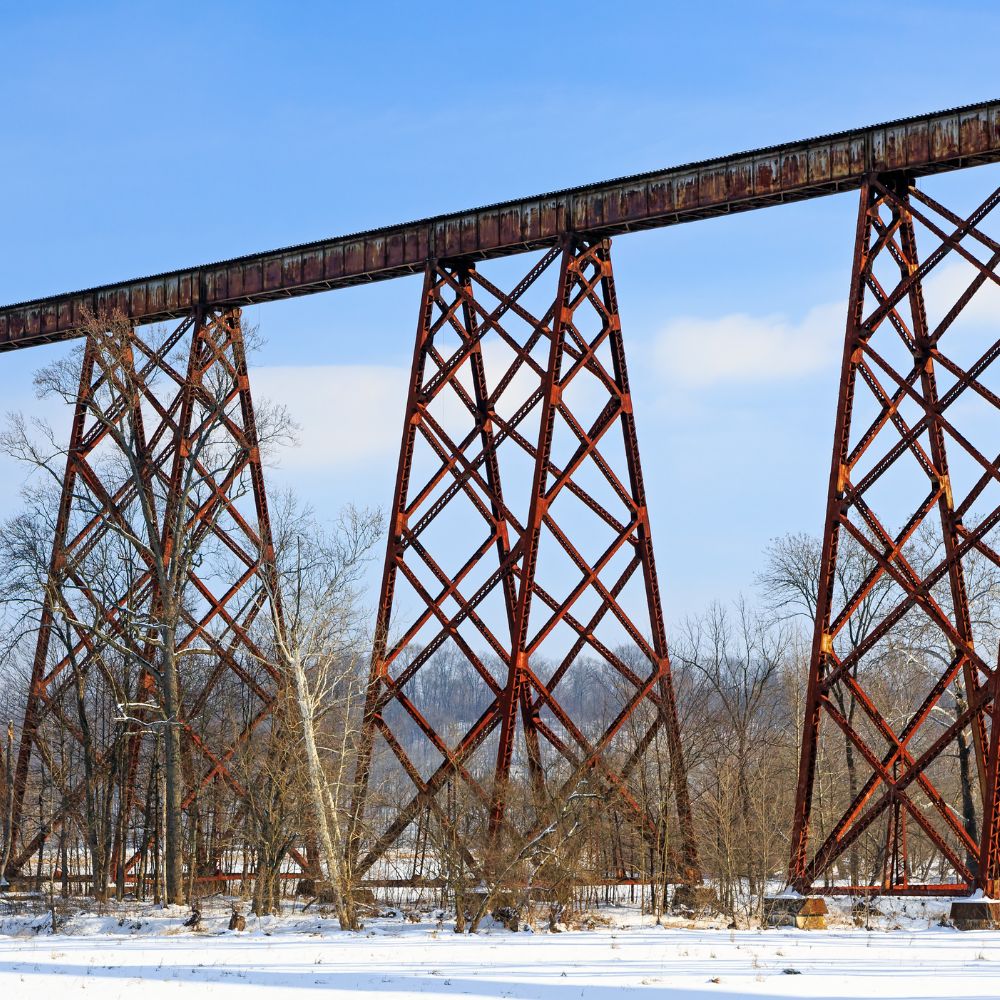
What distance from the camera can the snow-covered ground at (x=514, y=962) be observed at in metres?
8.85

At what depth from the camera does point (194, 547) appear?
17.7m

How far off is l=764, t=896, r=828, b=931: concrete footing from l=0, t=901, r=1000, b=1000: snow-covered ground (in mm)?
180

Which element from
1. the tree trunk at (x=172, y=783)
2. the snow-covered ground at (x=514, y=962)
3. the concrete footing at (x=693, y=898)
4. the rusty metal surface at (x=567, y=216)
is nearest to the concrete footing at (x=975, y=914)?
the snow-covered ground at (x=514, y=962)

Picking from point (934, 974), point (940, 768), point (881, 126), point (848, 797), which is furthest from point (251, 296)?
point (940, 768)

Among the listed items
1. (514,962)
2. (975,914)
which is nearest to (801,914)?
(975,914)

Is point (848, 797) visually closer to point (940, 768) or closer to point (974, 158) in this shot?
point (940, 768)

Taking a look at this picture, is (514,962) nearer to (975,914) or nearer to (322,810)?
(322,810)

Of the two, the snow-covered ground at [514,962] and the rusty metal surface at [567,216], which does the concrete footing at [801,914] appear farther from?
the rusty metal surface at [567,216]

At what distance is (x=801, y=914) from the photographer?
1312 cm

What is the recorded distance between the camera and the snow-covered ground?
885 centimetres

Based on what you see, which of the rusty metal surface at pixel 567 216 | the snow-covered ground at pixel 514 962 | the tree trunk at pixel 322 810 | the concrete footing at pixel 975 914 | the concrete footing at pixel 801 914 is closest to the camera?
the snow-covered ground at pixel 514 962

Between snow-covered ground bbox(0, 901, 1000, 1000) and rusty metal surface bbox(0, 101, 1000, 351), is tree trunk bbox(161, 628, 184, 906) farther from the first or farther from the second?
rusty metal surface bbox(0, 101, 1000, 351)

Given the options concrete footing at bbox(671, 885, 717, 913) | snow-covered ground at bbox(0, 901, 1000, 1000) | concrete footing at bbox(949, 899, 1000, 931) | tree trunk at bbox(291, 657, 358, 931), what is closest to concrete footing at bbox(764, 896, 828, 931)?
snow-covered ground at bbox(0, 901, 1000, 1000)

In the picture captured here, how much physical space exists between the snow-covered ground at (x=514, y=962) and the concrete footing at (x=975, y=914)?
0.53 ft
